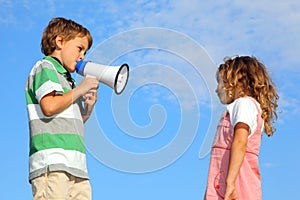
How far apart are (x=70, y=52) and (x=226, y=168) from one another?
159 cm

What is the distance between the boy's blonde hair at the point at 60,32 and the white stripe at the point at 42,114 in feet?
1.80

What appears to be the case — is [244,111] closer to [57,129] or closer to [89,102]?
[89,102]

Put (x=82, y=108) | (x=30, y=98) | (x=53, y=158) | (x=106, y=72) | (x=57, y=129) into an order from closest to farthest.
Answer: (x=53, y=158) < (x=57, y=129) < (x=30, y=98) < (x=82, y=108) < (x=106, y=72)

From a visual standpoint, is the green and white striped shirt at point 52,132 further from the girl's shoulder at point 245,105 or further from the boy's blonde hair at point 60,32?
the girl's shoulder at point 245,105

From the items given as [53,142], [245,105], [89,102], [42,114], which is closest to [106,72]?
[89,102]

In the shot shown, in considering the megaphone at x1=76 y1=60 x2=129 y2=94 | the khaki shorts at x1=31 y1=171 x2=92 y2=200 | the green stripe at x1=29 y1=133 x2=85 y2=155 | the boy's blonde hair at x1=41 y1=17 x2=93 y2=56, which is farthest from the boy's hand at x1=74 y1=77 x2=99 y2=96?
the khaki shorts at x1=31 y1=171 x2=92 y2=200

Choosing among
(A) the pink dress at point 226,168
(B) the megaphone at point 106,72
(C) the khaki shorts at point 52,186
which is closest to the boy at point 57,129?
(C) the khaki shorts at point 52,186

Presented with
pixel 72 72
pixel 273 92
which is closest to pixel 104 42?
pixel 72 72

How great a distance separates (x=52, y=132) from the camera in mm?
4195

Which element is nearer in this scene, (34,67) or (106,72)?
(34,67)

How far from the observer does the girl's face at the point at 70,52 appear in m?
4.56

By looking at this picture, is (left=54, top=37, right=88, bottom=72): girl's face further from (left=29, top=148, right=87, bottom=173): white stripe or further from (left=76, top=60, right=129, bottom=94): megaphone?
(left=29, top=148, right=87, bottom=173): white stripe

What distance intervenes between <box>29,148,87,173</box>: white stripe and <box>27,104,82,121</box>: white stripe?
0.28 m

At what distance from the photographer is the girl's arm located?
395 cm
